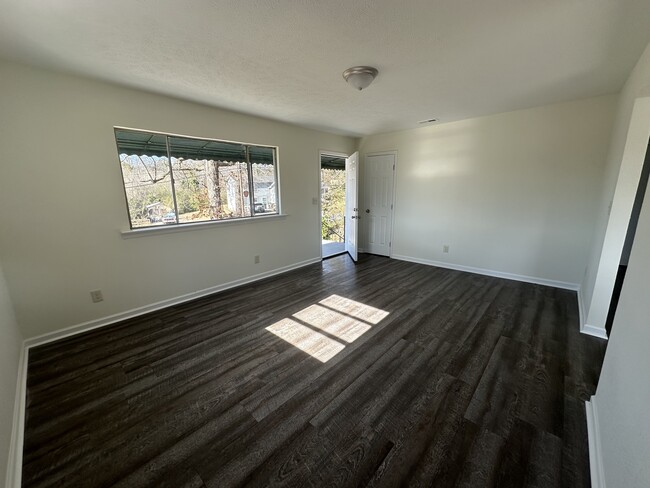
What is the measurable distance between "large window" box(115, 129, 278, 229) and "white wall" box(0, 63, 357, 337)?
5.6 inches

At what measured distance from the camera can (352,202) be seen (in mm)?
5078

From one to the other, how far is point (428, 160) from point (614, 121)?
2145mm

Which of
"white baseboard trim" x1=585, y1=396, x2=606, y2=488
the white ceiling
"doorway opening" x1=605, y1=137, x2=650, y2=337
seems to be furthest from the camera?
"doorway opening" x1=605, y1=137, x2=650, y2=337

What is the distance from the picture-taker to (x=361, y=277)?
4195 millimetres

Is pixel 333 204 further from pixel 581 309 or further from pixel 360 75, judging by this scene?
pixel 581 309

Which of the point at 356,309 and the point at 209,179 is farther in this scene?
the point at 209,179

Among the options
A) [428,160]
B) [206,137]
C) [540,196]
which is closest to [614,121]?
[540,196]

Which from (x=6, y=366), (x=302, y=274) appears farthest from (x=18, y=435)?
(x=302, y=274)

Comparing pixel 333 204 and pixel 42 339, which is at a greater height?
pixel 333 204

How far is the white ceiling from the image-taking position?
1.51m

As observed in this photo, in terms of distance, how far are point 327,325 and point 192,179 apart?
2409 mm

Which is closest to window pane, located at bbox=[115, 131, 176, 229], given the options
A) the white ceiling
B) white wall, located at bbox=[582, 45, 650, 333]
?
the white ceiling

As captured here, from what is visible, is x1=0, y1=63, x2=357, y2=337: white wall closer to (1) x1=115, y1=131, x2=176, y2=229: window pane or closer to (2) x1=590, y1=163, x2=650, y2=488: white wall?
(1) x1=115, y1=131, x2=176, y2=229: window pane

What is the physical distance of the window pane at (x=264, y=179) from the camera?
13.0ft
